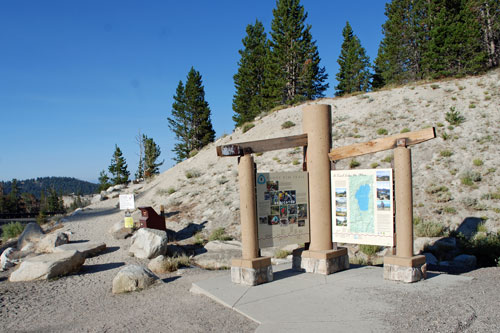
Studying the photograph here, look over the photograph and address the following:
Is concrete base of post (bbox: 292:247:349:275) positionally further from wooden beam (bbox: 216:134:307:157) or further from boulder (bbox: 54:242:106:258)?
boulder (bbox: 54:242:106:258)

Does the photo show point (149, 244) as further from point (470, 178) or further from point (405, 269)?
point (470, 178)

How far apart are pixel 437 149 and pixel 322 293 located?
1491cm

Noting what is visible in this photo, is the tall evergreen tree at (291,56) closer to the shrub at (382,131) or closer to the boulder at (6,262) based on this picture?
the shrub at (382,131)

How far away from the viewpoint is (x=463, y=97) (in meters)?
24.2

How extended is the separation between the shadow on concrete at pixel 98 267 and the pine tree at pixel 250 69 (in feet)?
110

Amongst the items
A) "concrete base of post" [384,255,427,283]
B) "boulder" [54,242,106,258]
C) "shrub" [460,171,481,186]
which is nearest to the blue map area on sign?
"concrete base of post" [384,255,427,283]

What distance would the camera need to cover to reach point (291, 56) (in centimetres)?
3806

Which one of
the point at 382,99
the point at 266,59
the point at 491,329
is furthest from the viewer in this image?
the point at 266,59

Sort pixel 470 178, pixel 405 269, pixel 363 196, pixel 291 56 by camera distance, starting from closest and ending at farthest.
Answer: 1. pixel 405 269
2. pixel 363 196
3. pixel 470 178
4. pixel 291 56

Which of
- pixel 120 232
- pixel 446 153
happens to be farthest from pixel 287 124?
pixel 120 232

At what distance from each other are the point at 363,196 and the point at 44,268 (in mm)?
7952

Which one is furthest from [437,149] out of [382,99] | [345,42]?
[345,42]

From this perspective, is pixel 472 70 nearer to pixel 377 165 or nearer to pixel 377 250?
pixel 377 165

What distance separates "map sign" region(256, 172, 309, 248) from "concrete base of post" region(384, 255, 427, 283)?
177 centimetres
